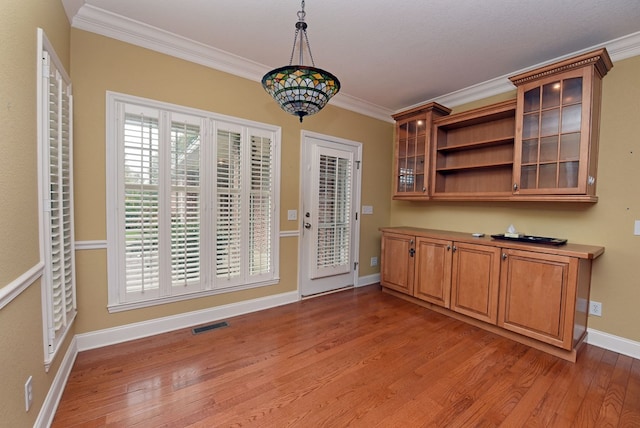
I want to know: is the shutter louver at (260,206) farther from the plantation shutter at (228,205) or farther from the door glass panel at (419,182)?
the door glass panel at (419,182)

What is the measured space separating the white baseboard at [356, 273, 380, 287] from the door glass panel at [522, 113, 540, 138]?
2600 millimetres

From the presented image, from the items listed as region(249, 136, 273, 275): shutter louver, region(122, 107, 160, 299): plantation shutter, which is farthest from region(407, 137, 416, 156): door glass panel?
region(122, 107, 160, 299): plantation shutter

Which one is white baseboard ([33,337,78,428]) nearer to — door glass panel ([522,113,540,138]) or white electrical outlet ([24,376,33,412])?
white electrical outlet ([24,376,33,412])

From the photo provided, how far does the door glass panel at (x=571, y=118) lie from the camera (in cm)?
231

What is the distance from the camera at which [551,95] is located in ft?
8.00

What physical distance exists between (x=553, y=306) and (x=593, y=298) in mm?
608

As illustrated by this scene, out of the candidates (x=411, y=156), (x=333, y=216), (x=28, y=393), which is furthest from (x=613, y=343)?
(x=28, y=393)

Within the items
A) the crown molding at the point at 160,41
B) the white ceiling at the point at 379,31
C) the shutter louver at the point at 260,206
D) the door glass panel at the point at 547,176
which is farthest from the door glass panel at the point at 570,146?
the crown molding at the point at 160,41

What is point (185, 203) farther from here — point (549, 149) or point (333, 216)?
point (549, 149)

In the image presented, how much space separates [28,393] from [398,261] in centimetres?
331

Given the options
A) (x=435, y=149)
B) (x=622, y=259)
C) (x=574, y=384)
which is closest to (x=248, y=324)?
(x=574, y=384)

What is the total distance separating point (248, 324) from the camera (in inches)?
107

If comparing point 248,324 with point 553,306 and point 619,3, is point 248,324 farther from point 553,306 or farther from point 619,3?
point 619,3

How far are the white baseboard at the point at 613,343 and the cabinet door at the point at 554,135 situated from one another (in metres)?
1.29
